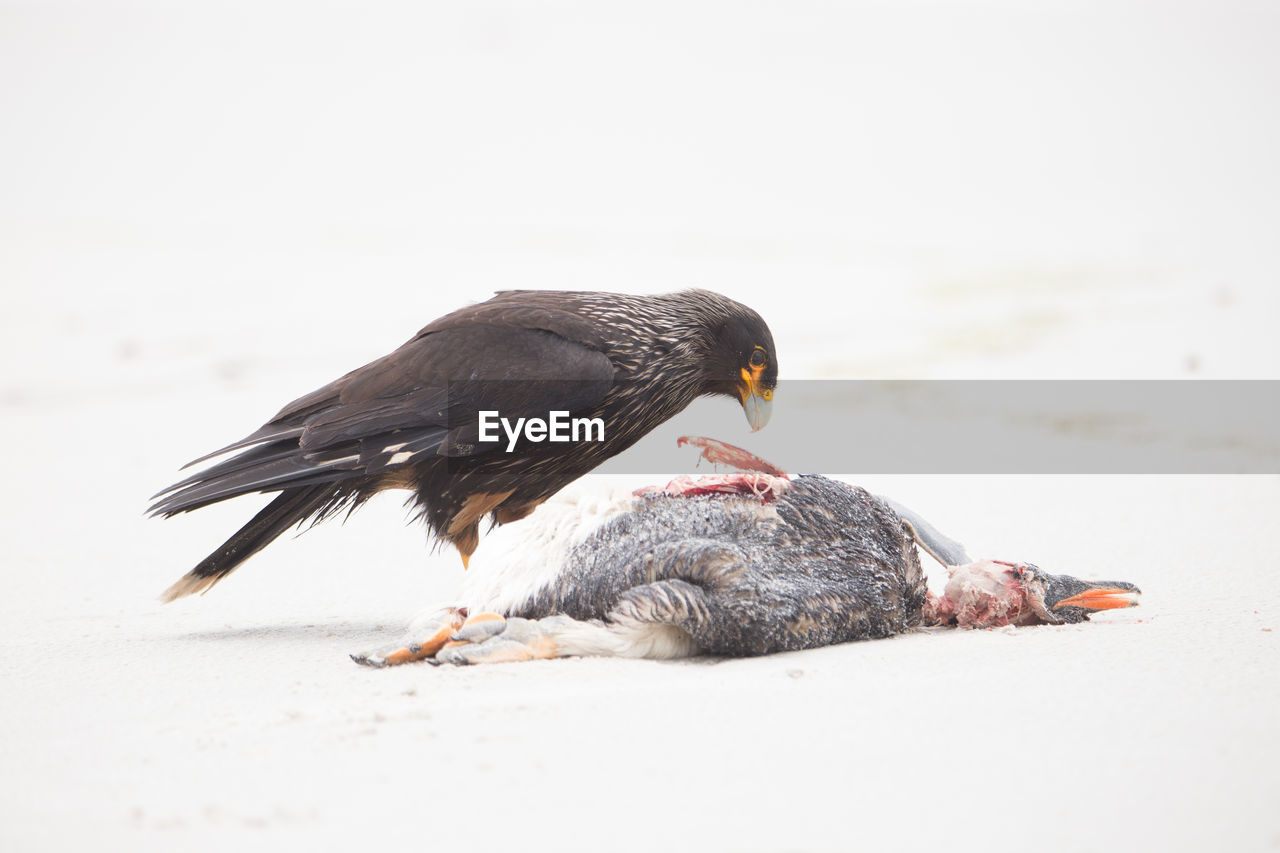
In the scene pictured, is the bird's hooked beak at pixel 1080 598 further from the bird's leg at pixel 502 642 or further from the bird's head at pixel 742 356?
the bird's leg at pixel 502 642

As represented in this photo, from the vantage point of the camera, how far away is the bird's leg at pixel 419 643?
12.8ft

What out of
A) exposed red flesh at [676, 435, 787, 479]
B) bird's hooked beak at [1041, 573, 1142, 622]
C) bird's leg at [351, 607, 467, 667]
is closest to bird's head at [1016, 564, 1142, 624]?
bird's hooked beak at [1041, 573, 1142, 622]

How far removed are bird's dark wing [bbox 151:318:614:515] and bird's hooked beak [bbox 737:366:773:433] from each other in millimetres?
913

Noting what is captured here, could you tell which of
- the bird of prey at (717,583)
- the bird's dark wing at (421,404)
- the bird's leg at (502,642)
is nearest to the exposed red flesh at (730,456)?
the bird of prey at (717,583)

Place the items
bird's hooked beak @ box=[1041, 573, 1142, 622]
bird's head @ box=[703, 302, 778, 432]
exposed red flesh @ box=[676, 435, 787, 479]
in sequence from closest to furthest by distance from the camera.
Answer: bird's hooked beak @ box=[1041, 573, 1142, 622] → exposed red flesh @ box=[676, 435, 787, 479] → bird's head @ box=[703, 302, 778, 432]

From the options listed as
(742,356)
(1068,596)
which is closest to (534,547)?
(742,356)

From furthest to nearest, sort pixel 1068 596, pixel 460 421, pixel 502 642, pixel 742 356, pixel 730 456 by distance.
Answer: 1. pixel 742 356
2. pixel 460 421
3. pixel 730 456
4. pixel 1068 596
5. pixel 502 642

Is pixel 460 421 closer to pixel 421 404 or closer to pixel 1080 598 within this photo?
pixel 421 404

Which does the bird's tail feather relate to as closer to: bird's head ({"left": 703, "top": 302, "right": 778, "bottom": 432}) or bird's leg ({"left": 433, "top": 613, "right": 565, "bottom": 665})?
bird's leg ({"left": 433, "top": 613, "right": 565, "bottom": 665})

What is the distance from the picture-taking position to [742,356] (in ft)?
18.0

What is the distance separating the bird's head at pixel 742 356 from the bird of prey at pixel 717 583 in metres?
1.11

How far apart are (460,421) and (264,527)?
3.12 ft

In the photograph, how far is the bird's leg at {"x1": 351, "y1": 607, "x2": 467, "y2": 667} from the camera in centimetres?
389

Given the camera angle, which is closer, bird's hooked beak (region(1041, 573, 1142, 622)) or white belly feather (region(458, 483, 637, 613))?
white belly feather (region(458, 483, 637, 613))
